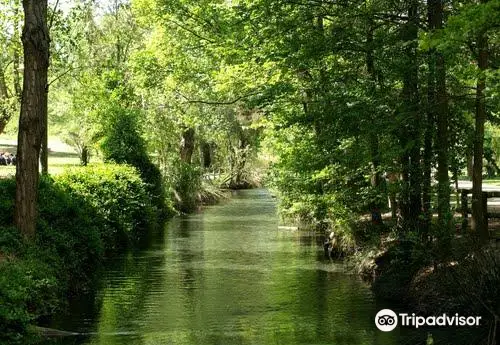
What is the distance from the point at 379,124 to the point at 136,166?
1883 centimetres

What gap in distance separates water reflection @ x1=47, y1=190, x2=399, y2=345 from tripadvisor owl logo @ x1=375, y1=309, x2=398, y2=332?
0.70 ft

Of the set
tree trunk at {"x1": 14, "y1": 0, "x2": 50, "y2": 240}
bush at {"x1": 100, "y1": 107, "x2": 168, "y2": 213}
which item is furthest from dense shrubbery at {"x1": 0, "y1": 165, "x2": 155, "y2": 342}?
bush at {"x1": 100, "y1": 107, "x2": 168, "y2": 213}

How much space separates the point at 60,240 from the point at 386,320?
299 inches

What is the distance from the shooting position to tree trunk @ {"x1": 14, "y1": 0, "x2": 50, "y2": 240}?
14875 mm

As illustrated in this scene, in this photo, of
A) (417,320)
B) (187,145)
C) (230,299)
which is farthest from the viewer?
(187,145)

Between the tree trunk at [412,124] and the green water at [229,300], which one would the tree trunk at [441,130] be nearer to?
the tree trunk at [412,124]

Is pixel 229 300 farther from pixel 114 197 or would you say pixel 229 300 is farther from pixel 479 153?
pixel 114 197

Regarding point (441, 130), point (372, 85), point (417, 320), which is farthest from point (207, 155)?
point (417, 320)

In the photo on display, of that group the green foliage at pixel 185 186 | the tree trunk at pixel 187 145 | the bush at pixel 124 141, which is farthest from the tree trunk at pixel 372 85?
the tree trunk at pixel 187 145

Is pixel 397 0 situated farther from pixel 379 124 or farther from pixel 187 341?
pixel 187 341

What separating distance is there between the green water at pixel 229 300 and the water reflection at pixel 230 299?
19 mm

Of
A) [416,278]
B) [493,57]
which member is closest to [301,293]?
[416,278]

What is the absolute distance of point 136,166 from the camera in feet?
104

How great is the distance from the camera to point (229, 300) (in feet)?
52.0
